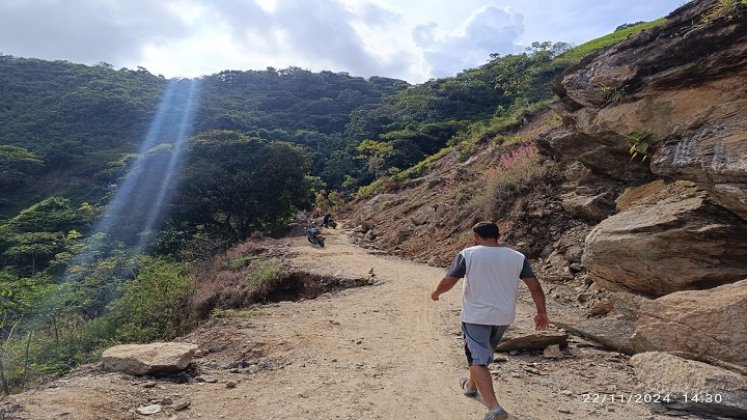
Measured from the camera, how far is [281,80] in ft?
266

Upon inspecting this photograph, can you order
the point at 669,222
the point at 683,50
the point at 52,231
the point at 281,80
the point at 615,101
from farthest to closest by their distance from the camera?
the point at 281,80, the point at 52,231, the point at 615,101, the point at 683,50, the point at 669,222

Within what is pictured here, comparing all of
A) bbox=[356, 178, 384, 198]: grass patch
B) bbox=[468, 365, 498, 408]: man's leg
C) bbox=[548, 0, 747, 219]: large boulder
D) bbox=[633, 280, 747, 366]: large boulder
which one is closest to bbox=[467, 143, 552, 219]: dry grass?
bbox=[548, 0, 747, 219]: large boulder

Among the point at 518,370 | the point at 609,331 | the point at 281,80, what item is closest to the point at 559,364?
the point at 518,370

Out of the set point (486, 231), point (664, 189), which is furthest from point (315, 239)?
point (486, 231)

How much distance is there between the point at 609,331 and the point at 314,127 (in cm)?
5716

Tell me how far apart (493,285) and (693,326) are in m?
2.24

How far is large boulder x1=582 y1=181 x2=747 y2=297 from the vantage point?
5090mm

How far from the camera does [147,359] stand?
4766 mm

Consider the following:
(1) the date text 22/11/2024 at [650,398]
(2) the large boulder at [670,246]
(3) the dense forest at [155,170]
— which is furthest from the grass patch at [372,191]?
(1) the date text 22/11/2024 at [650,398]

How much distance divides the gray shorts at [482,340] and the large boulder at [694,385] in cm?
153

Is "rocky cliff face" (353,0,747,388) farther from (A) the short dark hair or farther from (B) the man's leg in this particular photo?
(A) the short dark hair

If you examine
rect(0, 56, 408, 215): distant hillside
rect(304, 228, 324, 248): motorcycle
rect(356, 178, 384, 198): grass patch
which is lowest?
rect(304, 228, 324, 248): motorcycle

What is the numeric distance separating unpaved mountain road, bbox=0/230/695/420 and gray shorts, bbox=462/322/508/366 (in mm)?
538

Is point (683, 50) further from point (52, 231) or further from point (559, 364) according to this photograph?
point (52, 231)
